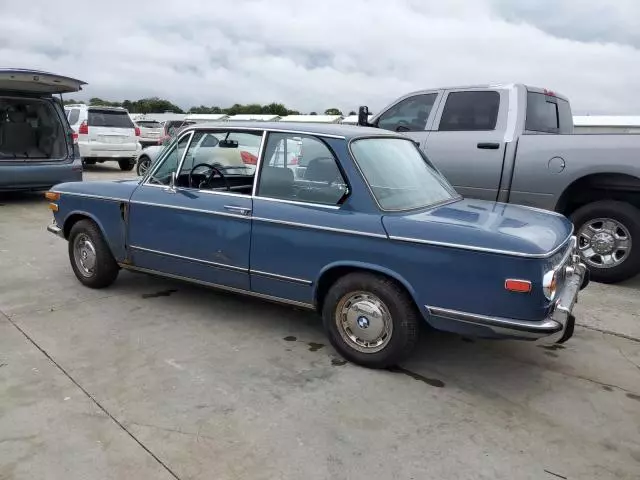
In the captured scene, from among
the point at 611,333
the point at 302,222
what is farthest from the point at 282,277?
the point at 611,333

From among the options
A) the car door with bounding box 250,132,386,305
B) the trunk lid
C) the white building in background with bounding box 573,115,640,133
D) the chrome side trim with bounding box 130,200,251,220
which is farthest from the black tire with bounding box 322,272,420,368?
the trunk lid

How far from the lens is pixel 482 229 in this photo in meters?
3.19

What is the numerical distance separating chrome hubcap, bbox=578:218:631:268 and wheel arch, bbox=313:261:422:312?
3194 millimetres

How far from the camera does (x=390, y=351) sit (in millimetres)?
3455

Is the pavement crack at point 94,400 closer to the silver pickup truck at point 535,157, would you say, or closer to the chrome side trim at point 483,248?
the chrome side trim at point 483,248

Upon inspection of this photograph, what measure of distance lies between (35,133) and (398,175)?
28.9ft

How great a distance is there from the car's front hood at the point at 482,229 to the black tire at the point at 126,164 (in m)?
13.0

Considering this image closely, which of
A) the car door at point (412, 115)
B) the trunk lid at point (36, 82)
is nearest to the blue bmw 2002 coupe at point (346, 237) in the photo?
the car door at point (412, 115)

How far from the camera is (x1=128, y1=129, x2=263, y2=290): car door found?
4016 millimetres

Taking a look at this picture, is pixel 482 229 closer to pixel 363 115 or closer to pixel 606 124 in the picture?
pixel 363 115

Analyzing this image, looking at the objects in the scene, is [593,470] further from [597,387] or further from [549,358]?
[549,358]

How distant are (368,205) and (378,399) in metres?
1.21

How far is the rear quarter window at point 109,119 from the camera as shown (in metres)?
14.1

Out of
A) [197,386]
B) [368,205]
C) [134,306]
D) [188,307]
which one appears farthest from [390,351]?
[134,306]
